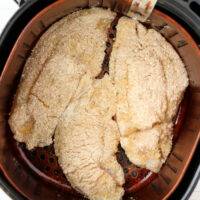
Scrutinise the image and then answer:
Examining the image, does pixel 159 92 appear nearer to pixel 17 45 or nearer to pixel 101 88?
pixel 101 88

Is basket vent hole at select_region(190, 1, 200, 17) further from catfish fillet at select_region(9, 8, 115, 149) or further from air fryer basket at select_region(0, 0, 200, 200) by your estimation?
catfish fillet at select_region(9, 8, 115, 149)

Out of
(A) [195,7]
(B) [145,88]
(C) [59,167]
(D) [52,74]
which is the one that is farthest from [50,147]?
(A) [195,7]

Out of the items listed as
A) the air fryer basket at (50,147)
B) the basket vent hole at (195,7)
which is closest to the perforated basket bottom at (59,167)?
the air fryer basket at (50,147)

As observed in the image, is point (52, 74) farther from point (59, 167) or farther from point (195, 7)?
point (195, 7)

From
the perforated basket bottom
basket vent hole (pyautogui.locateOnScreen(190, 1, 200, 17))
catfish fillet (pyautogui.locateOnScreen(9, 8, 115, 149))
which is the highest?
basket vent hole (pyautogui.locateOnScreen(190, 1, 200, 17))

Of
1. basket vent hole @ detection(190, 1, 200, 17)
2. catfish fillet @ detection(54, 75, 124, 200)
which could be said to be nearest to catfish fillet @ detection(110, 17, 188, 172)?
catfish fillet @ detection(54, 75, 124, 200)

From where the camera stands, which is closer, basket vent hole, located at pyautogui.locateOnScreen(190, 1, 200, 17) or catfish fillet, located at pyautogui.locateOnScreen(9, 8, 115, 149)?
basket vent hole, located at pyautogui.locateOnScreen(190, 1, 200, 17)
